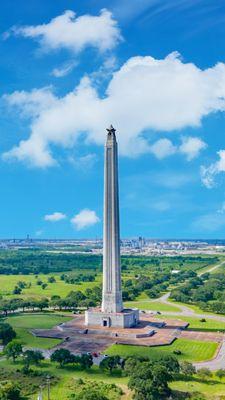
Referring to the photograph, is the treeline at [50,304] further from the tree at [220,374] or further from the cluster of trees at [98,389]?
the tree at [220,374]

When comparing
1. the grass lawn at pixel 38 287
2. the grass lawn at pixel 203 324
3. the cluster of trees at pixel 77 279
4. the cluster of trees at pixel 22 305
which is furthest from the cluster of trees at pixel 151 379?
the cluster of trees at pixel 77 279

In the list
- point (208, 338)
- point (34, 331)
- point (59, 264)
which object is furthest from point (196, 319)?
point (59, 264)

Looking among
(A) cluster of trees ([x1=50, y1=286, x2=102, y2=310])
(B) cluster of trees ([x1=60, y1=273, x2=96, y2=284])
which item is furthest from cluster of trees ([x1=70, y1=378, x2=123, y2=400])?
(B) cluster of trees ([x1=60, y1=273, x2=96, y2=284])

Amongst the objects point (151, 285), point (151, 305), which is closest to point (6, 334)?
point (151, 305)

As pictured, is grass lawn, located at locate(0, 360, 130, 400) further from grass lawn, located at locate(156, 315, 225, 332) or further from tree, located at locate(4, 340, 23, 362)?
grass lawn, located at locate(156, 315, 225, 332)

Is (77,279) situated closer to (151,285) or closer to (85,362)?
(151,285)

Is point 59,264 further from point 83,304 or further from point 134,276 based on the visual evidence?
point 83,304
